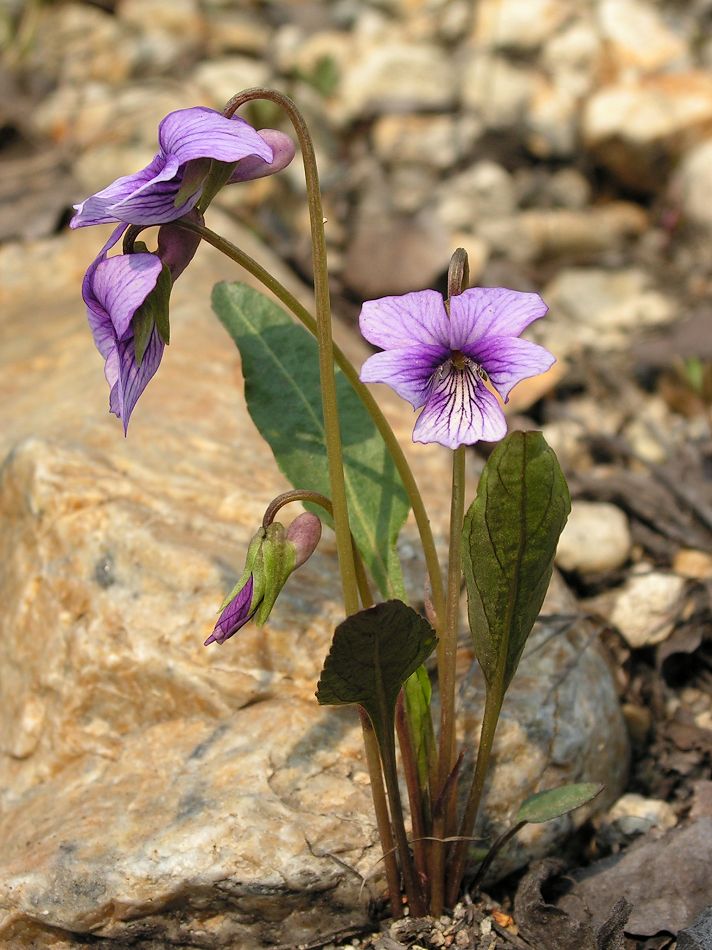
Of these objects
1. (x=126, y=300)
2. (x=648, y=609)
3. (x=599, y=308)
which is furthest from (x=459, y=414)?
(x=599, y=308)

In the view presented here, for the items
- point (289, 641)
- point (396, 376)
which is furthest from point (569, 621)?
point (396, 376)

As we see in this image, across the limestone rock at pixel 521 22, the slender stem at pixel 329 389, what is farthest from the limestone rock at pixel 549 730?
the limestone rock at pixel 521 22

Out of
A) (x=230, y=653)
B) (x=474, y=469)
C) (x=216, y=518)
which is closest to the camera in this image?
(x=230, y=653)

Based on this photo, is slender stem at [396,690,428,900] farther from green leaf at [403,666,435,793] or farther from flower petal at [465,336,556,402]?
flower petal at [465,336,556,402]

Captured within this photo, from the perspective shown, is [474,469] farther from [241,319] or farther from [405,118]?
[405,118]

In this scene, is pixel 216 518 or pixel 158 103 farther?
pixel 158 103

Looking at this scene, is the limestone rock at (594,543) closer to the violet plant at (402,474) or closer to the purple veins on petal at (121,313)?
the violet plant at (402,474)
